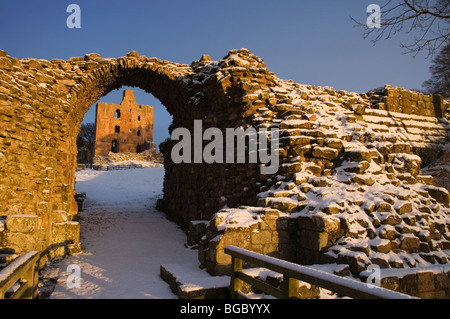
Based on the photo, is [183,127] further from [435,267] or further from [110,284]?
[435,267]

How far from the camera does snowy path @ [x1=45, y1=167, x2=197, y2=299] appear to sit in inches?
216

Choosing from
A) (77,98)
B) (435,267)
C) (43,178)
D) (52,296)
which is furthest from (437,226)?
(77,98)

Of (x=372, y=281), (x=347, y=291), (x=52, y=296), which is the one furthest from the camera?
(x=52, y=296)

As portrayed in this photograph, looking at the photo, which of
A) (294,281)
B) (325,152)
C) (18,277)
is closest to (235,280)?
(294,281)

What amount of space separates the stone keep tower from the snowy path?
894 inches

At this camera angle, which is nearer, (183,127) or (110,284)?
(110,284)

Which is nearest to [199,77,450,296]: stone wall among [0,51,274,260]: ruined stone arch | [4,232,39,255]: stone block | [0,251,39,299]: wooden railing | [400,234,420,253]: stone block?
[400,234,420,253]: stone block

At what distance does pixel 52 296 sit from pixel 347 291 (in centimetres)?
489

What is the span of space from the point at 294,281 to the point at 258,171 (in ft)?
14.2

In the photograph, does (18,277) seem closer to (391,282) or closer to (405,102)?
(391,282)

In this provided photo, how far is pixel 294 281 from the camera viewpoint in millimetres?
3246

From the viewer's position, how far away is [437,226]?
5.87m

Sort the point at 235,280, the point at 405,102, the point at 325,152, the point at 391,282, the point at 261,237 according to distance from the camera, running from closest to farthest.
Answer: the point at 235,280 → the point at 391,282 → the point at 261,237 → the point at 325,152 → the point at 405,102

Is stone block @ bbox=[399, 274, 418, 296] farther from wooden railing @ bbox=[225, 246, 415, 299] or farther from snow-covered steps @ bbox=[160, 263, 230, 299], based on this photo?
snow-covered steps @ bbox=[160, 263, 230, 299]
